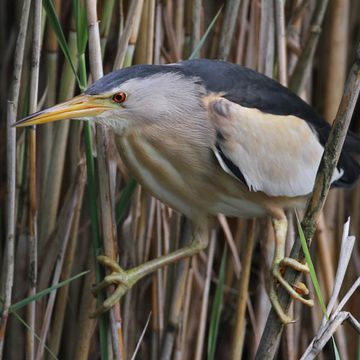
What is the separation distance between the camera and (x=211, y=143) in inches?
57.5

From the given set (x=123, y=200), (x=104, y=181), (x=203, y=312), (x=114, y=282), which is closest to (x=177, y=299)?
(x=203, y=312)

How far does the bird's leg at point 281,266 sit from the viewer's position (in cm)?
116

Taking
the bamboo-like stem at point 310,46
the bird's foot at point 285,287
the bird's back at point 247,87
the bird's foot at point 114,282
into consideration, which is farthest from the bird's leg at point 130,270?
the bamboo-like stem at point 310,46

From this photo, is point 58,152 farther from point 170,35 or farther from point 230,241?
point 230,241

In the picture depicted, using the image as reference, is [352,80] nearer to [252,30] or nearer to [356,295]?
[252,30]

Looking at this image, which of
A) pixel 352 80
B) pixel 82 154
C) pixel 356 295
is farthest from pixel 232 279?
pixel 352 80

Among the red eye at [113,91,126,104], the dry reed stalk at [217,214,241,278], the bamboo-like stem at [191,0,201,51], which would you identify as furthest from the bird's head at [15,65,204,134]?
the dry reed stalk at [217,214,241,278]

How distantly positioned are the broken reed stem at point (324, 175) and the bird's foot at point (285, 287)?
0.04 ft

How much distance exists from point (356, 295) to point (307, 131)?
704mm

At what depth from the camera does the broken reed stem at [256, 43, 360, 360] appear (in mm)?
950

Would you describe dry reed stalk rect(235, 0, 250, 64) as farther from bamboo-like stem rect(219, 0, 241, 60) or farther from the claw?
the claw

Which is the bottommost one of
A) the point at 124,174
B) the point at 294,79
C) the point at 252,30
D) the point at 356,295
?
the point at 356,295

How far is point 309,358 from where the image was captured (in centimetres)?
111

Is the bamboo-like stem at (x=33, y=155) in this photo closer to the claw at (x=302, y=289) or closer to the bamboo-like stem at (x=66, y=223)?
the bamboo-like stem at (x=66, y=223)
